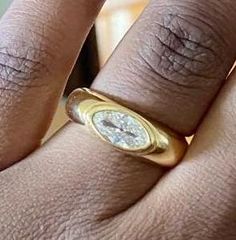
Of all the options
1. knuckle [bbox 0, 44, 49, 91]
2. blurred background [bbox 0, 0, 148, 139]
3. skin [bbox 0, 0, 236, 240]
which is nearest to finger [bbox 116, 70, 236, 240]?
skin [bbox 0, 0, 236, 240]

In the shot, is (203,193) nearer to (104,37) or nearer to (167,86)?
(167,86)

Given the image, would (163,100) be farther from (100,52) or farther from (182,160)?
(100,52)

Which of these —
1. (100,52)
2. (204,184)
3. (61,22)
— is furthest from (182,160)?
(100,52)

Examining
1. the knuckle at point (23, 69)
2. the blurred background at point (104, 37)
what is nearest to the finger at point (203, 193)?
the knuckle at point (23, 69)

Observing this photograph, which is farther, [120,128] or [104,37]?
[104,37]

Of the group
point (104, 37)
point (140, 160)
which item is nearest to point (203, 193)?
point (140, 160)

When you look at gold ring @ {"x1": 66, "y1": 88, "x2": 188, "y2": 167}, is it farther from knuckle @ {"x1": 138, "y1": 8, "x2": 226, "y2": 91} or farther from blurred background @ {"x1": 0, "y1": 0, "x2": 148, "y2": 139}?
blurred background @ {"x1": 0, "y1": 0, "x2": 148, "y2": 139}
